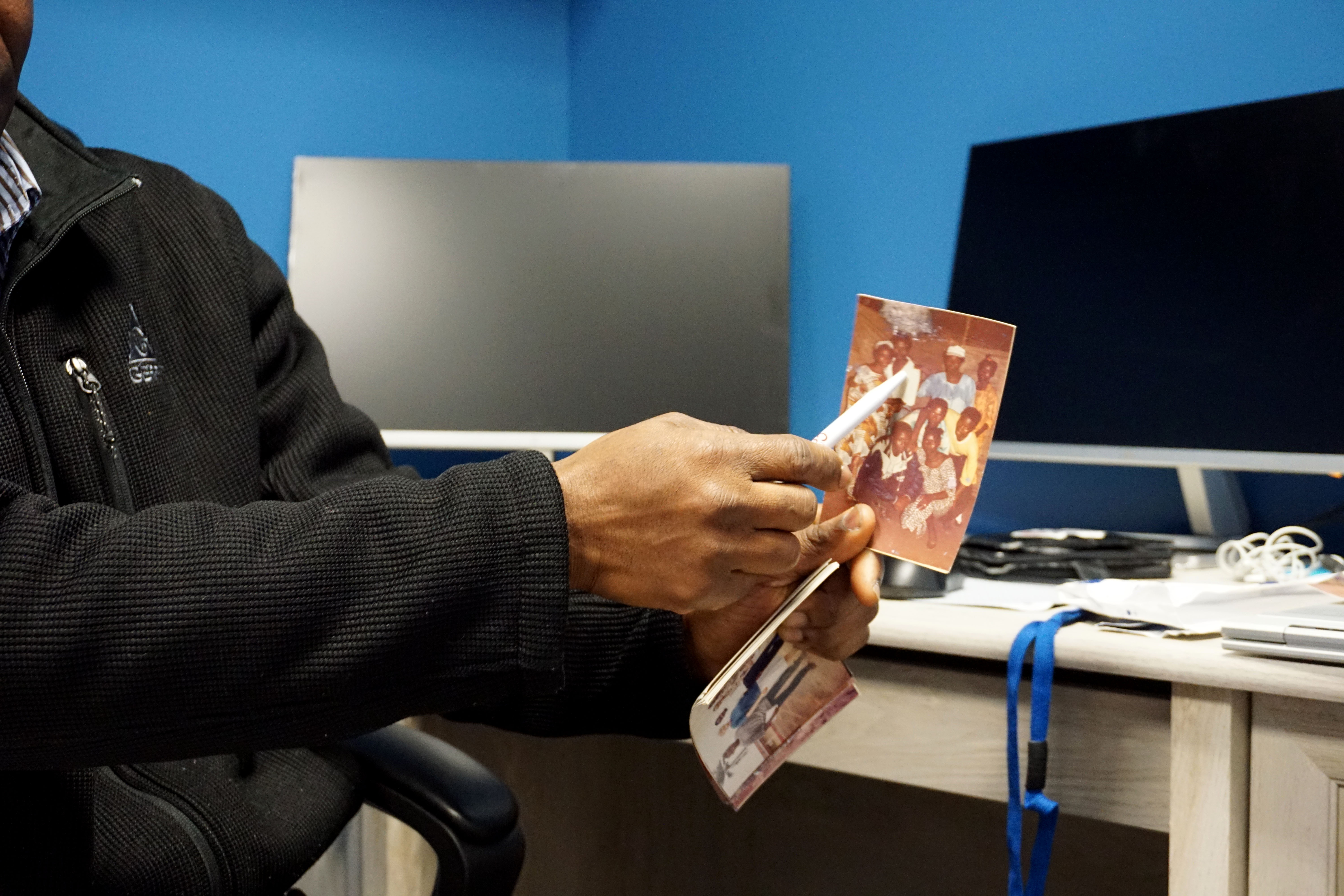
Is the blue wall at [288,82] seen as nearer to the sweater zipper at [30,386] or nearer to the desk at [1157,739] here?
the sweater zipper at [30,386]

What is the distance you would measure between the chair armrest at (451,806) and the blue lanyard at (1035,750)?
0.38 meters

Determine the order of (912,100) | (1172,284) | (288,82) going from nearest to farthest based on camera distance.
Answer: (1172,284) < (912,100) < (288,82)

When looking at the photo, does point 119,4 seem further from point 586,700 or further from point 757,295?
point 586,700

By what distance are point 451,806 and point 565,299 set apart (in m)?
0.86

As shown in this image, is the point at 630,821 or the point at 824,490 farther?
the point at 630,821

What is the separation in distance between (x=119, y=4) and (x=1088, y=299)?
4.49 ft

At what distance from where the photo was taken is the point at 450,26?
1.82 metres

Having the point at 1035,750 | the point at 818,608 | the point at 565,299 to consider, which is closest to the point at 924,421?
the point at 818,608

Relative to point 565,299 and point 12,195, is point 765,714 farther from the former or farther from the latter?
point 565,299

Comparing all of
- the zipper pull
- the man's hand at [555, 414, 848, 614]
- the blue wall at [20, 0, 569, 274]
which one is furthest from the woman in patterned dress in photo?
the blue wall at [20, 0, 569, 274]

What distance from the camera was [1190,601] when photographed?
34.0 inches

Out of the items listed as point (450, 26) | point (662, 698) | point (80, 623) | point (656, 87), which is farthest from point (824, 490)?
point (450, 26)

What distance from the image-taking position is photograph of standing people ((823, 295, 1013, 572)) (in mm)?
754

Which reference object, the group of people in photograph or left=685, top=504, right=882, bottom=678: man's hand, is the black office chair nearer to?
left=685, top=504, right=882, bottom=678: man's hand
